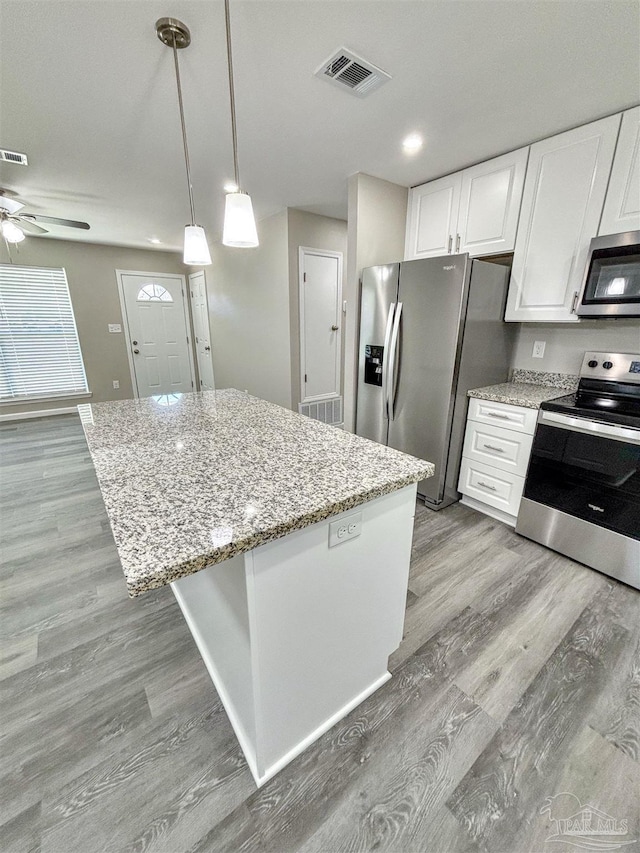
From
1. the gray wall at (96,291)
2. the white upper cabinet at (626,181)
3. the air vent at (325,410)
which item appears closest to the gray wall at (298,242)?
the air vent at (325,410)

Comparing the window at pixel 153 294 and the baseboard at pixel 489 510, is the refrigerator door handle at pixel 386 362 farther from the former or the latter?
the window at pixel 153 294

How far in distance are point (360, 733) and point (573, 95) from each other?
3043 mm

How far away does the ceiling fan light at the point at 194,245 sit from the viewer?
1.57m

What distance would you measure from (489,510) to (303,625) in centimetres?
205

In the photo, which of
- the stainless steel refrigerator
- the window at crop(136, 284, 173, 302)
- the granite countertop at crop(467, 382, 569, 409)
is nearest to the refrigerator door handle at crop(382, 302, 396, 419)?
→ the stainless steel refrigerator

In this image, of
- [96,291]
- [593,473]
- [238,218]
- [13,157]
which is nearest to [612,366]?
[593,473]

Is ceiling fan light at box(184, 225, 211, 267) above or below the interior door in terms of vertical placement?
above

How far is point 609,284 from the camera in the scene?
1885mm

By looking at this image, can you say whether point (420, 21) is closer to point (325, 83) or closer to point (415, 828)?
point (325, 83)

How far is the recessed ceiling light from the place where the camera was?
2092 millimetres

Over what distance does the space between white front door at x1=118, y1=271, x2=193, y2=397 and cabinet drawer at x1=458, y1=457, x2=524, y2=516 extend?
478 cm

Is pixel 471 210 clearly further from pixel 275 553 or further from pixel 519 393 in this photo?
pixel 275 553

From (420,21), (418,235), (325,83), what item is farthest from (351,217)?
(420,21)

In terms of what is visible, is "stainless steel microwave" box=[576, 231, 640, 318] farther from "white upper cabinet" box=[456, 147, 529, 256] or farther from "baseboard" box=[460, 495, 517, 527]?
"baseboard" box=[460, 495, 517, 527]
